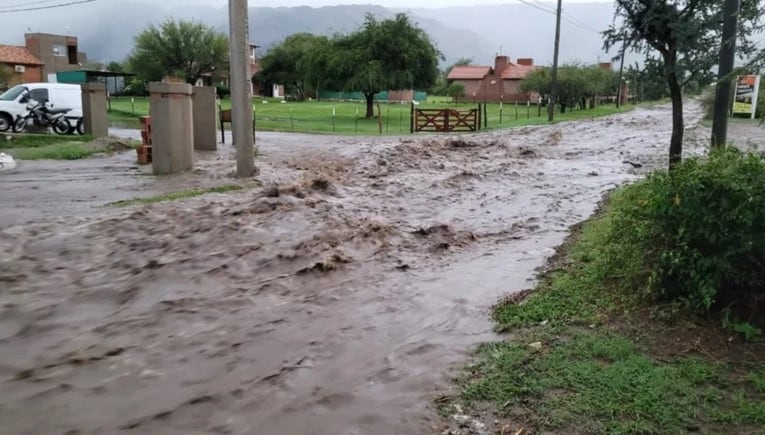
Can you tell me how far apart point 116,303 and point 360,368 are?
9.29ft

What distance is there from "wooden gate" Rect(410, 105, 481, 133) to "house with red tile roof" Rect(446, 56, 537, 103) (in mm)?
46949

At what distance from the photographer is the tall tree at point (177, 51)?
64188mm

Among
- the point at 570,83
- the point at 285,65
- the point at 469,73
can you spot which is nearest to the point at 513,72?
the point at 469,73

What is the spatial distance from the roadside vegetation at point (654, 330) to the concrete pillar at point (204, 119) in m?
15.0

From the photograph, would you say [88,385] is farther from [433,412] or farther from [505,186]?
[505,186]

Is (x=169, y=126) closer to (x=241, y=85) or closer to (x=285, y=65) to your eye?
(x=241, y=85)

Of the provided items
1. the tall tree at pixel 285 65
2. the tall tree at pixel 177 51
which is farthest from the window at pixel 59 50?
the tall tree at pixel 285 65

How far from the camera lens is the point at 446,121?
32.0 m

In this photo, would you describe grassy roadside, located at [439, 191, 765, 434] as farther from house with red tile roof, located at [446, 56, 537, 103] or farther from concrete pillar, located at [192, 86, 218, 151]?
house with red tile roof, located at [446, 56, 537, 103]

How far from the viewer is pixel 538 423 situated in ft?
12.1

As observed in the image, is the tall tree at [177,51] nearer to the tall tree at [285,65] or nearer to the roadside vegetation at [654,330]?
the tall tree at [285,65]

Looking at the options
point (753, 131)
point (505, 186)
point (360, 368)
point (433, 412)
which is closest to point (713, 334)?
point (433, 412)

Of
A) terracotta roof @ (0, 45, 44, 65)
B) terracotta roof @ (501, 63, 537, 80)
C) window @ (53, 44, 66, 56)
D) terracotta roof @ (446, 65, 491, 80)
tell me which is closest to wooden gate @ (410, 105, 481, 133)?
terracotta roof @ (501, 63, 537, 80)

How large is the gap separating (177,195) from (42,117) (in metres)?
16.3
